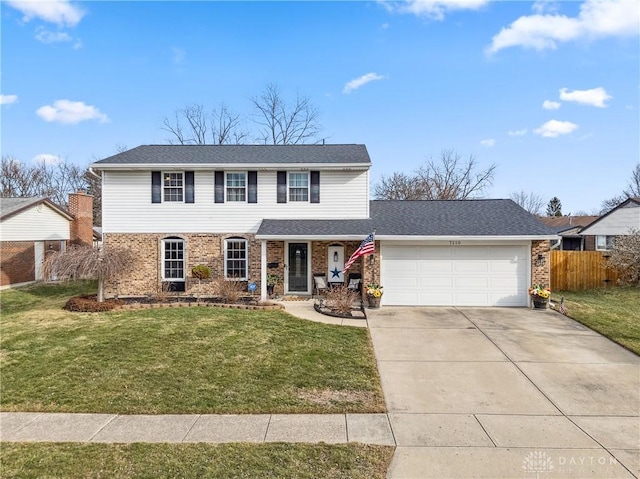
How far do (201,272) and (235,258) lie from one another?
1.35m

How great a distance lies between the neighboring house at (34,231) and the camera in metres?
18.6

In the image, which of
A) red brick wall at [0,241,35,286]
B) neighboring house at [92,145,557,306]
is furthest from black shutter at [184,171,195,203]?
red brick wall at [0,241,35,286]

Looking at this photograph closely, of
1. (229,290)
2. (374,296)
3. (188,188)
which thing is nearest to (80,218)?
(188,188)

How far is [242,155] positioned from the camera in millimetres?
14891

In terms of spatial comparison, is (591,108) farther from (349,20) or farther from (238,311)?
(238,311)

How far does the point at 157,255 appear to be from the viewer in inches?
548

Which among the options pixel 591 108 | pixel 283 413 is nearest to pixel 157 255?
pixel 283 413

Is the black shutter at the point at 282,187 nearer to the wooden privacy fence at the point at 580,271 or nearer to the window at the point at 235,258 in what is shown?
the window at the point at 235,258

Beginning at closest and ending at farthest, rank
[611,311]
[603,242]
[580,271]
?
[611,311], [580,271], [603,242]

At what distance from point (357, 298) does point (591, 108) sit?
12.0m

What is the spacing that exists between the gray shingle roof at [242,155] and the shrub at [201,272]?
3.98 metres

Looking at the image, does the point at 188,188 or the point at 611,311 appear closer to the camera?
the point at 611,311

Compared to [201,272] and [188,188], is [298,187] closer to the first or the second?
[188,188]

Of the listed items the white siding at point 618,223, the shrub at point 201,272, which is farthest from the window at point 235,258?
the white siding at point 618,223
